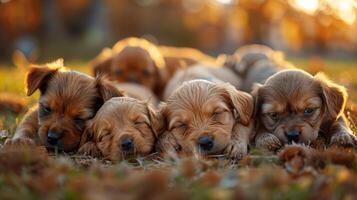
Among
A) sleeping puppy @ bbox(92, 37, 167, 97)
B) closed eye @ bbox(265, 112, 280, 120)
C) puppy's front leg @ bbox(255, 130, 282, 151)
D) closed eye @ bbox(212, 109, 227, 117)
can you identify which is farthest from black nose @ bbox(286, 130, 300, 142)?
sleeping puppy @ bbox(92, 37, 167, 97)

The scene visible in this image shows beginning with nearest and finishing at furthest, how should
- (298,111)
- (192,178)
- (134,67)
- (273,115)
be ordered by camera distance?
1. (192,178)
2. (298,111)
3. (273,115)
4. (134,67)

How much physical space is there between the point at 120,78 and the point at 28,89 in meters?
2.93

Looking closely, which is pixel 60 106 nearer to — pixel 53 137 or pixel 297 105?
pixel 53 137

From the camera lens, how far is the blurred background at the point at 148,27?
99.6ft

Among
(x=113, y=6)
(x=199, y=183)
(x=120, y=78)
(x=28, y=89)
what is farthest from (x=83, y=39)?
(x=199, y=183)

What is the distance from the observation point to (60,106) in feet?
19.4

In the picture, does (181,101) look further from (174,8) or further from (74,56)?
(174,8)

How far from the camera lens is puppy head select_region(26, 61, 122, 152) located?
5.74 m

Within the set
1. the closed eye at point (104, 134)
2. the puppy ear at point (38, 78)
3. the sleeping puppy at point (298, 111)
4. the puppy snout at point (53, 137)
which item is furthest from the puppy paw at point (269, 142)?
the puppy ear at point (38, 78)

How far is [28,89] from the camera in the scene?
251 inches

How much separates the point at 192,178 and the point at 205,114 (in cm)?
163

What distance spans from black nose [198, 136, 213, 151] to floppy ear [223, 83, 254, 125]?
0.65 meters

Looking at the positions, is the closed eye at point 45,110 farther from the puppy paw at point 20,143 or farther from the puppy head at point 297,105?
the puppy head at point 297,105

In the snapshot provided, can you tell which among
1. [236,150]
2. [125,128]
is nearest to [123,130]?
[125,128]
